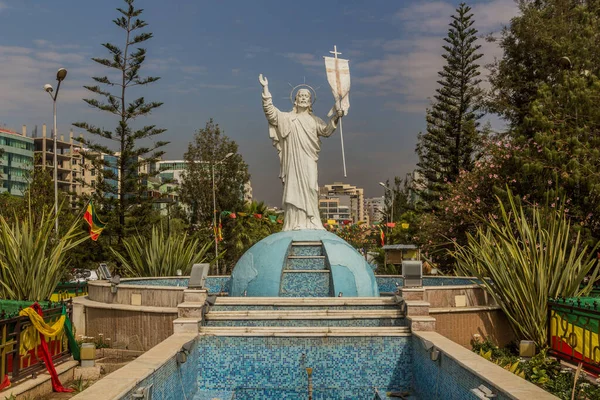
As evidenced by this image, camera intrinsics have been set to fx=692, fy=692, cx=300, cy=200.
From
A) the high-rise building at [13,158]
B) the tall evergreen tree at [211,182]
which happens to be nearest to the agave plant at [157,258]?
the tall evergreen tree at [211,182]

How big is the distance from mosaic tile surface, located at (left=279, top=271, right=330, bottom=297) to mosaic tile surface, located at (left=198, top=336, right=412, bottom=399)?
346 cm

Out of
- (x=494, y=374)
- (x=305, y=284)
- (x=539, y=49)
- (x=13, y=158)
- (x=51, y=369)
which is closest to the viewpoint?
(x=494, y=374)

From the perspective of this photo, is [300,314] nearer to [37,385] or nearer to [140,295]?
[140,295]

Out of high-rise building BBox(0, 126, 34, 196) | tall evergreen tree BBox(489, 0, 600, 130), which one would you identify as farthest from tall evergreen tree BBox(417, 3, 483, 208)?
high-rise building BBox(0, 126, 34, 196)

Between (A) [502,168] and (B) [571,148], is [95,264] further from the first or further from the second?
(B) [571,148]

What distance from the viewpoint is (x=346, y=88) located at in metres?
15.3

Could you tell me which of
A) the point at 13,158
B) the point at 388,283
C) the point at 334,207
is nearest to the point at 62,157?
the point at 13,158

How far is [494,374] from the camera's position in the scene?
7.04m

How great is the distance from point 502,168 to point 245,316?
1128cm

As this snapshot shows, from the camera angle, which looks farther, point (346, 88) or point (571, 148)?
point (571, 148)

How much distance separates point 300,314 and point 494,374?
4.43 m

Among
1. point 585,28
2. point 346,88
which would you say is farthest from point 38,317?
point 585,28

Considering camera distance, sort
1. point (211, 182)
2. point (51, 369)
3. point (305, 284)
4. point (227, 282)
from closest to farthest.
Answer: point (51, 369)
point (305, 284)
point (227, 282)
point (211, 182)

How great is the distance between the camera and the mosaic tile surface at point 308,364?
994cm
